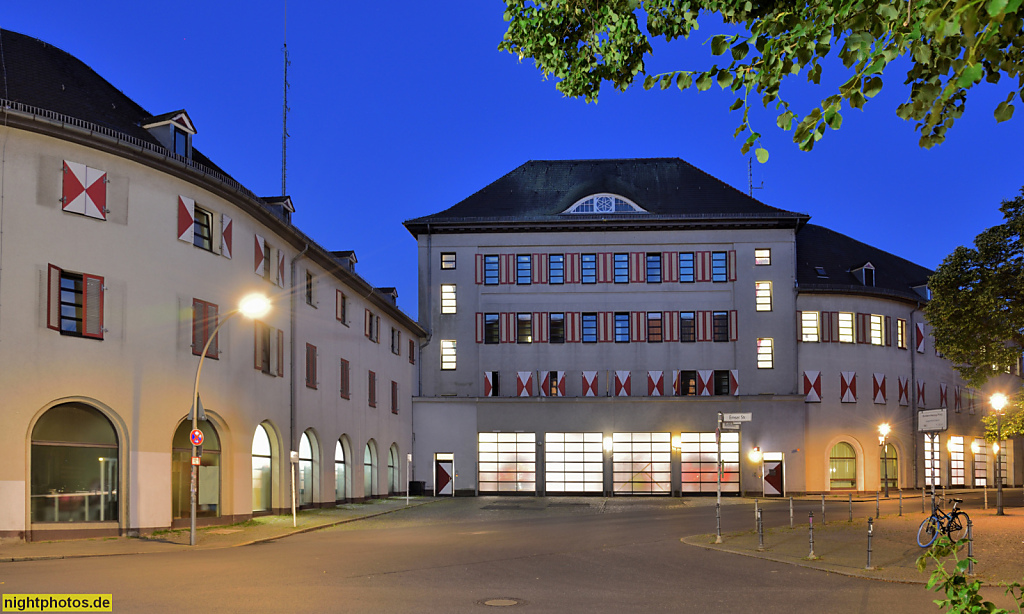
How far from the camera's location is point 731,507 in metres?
40.7

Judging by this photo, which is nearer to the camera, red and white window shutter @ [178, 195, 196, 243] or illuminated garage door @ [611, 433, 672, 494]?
red and white window shutter @ [178, 195, 196, 243]

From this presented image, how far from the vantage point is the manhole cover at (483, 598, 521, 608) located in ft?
41.0

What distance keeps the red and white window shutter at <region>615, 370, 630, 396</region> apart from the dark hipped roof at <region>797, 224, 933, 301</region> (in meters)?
10.4

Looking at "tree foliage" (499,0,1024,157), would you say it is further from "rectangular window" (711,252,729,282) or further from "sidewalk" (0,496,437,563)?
"rectangular window" (711,252,729,282)

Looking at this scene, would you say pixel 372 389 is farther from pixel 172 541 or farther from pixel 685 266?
pixel 172 541

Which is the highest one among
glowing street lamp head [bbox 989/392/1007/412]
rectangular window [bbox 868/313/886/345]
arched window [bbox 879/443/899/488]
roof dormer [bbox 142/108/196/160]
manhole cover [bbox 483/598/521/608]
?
roof dormer [bbox 142/108/196/160]

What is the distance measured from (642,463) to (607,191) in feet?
48.5

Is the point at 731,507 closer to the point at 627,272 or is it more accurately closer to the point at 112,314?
the point at 627,272

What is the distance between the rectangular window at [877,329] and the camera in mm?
54281

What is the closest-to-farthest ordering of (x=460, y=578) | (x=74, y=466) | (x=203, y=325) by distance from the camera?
(x=460, y=578) < (x=74, y=466) < (x=203, y=325)

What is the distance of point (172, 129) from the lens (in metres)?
28.1

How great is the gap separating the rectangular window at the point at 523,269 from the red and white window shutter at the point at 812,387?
1560 centimetres

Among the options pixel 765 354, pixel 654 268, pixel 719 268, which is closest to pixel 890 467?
pixel 765 354

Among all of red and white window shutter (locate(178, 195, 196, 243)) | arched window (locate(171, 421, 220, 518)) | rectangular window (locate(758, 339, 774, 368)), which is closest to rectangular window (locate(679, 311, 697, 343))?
rectangular window (locate(758, 339, 774, 368))
